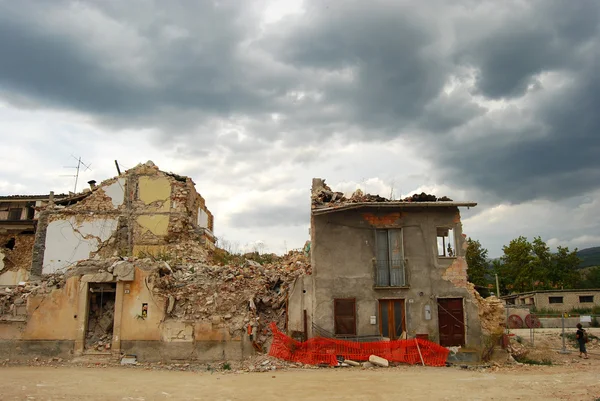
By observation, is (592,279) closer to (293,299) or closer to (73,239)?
(293,299)

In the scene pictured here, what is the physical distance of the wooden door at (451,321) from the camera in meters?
17.1

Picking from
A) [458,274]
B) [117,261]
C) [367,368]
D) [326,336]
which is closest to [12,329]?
[117,261]

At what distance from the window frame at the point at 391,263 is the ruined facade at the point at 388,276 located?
4cm

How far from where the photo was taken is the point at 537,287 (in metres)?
51.6

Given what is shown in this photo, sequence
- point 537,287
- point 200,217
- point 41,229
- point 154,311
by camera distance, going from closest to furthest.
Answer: point 154,311
point 41,229
point 200,217
point 537,287

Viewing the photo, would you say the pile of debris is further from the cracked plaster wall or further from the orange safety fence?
the cracked plaster wall

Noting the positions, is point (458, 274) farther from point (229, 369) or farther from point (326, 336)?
point (229, 369)

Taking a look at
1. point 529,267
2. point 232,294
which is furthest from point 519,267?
point 232,294

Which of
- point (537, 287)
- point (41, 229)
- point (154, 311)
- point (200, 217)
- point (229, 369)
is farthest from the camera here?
point (537, 287)

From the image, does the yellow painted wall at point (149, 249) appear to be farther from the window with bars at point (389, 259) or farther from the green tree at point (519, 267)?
the green tree at point (519, 267)

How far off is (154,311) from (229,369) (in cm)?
366

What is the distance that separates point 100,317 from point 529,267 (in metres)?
47.4

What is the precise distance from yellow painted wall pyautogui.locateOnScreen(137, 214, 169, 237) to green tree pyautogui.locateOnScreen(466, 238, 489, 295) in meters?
34.8

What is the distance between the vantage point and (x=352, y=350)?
53.5 ft
